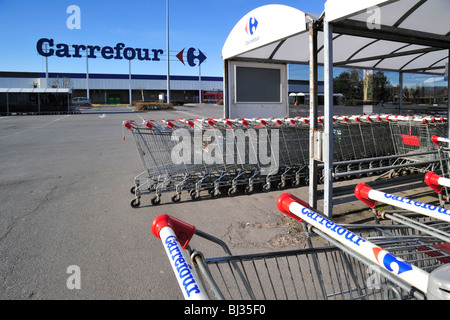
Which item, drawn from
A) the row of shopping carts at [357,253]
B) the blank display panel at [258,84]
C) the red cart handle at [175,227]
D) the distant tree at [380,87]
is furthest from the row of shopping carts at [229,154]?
the distant tree at [380,87]

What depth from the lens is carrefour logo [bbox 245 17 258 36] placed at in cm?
576

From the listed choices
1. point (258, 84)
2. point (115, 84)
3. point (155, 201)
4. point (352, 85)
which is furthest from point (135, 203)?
point (115, 84)

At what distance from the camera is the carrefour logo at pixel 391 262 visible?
113 cm

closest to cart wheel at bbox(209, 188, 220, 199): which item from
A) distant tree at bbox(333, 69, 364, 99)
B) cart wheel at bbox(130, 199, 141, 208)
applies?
cart wheel at bbox(130, 199, 141, 208)

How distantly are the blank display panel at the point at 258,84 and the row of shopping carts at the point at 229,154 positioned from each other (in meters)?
1.71

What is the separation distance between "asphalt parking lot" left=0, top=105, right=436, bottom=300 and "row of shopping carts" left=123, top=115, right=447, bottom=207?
1.03 feet

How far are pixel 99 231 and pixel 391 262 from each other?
3.80 metres

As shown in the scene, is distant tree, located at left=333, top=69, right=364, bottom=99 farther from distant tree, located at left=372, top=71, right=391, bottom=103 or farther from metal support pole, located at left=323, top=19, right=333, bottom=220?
metal support pole, located at left=323, top=19, right=333, bottom=220

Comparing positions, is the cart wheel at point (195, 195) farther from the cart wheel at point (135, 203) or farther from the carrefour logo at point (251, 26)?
the carrefour logo at point (251, 26)

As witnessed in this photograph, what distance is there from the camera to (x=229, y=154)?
5844 millimetres

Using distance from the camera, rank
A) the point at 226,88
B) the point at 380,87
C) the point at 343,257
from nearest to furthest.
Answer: the point at 343,257 → the point at 226,88 → the point at 380,87

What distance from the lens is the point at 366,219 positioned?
4.55 meters

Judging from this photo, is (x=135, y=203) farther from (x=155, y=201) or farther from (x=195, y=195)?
(x=195, y=195)

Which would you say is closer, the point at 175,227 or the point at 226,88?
the point at 175,227
